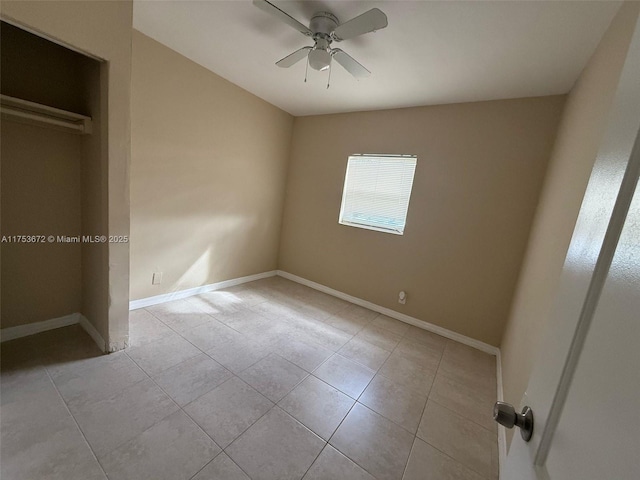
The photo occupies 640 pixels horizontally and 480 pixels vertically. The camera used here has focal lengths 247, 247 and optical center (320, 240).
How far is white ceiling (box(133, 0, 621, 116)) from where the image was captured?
4.81 ft

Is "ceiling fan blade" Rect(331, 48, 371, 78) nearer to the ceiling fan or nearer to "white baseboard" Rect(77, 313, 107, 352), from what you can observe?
the ceiling fan

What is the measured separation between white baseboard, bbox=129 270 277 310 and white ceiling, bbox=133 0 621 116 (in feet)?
8.10

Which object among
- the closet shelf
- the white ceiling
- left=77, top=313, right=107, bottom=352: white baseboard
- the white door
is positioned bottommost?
left=77, top=313, right=107, bottom=352: white baseboard

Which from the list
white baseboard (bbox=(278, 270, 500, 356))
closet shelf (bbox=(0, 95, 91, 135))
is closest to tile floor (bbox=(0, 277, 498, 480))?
white baseboard (bbox=(278, 270, 500, 356))

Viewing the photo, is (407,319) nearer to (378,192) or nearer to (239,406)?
(378,192)

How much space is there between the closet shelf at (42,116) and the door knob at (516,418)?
2.69 m

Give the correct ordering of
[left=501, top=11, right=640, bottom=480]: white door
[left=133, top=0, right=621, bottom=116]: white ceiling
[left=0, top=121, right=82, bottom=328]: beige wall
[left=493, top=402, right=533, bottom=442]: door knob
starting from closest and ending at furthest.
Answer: [left=501, top=11, right=640, bottom=480]: white door < [left=493, top=402, right=533, bottom=442]: door knob < [left=133, top=0, right=621, bottom=116]: white ceiling < [left=0, top=121, right=82, bottom=328]: beige wall

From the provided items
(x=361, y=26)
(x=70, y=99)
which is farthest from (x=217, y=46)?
(x=361, y=26)

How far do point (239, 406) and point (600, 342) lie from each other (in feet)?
5.69

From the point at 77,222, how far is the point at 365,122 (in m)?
3.14

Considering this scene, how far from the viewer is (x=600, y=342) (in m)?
0.40

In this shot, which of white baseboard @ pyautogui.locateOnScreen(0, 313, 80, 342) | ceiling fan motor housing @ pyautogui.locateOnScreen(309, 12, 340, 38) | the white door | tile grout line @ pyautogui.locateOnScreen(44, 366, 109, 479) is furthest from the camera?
white baseboard @ pyautogui.locateOnScreen(0, 313, 80, 342)

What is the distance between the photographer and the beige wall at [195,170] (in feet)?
7.63

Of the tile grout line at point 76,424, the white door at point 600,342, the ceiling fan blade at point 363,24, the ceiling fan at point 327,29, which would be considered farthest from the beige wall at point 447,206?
the tile grout line at point 76,424
